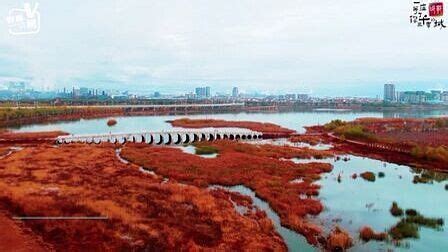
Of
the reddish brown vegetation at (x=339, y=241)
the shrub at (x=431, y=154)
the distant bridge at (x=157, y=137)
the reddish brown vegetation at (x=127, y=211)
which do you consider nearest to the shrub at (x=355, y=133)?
the distant bridge at (x=157, y=137)

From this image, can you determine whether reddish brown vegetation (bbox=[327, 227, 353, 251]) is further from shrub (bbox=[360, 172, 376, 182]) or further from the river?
shrub (bbox=[360, 172, 376, 182])

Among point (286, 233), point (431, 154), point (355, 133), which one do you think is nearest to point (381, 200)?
point (286, 233)

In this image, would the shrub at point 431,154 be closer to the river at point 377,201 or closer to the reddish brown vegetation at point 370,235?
the river at point 377,201

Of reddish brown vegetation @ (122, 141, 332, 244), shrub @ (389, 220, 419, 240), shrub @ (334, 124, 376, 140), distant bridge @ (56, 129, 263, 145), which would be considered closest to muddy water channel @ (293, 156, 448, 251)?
shrub @ (389, 220, 419, 240)

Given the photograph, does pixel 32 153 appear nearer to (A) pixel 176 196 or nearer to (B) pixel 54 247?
(A) pixel 176 196

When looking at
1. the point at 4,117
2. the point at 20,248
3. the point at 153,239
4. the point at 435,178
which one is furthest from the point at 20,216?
the point at 4,117

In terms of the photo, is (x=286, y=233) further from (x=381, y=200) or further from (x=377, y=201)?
(x=381, y=200)
